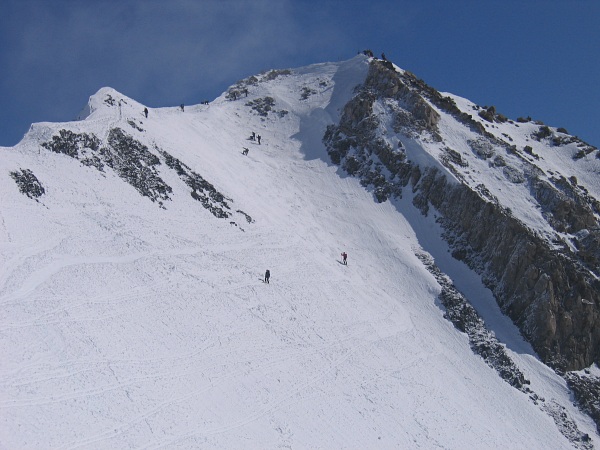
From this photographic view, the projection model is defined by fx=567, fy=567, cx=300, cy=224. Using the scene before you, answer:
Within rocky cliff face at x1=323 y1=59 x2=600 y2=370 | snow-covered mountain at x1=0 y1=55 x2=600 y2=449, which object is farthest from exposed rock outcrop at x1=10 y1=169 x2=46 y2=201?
rocky cliff face at x1=323 y1=59 x2=600 y2=370

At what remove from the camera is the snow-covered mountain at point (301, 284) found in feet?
87.5

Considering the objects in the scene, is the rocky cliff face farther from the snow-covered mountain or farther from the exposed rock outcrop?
the exposed rock outcrop

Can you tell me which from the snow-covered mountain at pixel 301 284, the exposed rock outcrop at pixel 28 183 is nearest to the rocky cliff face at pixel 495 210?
the snow-covered mountain at pixel 301 284

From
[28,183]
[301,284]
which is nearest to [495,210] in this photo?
[301,284]

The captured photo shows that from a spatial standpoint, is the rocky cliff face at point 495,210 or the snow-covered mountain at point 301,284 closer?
the snow-covered mountain at point 301,284

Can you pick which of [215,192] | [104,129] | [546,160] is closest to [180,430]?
[215,192]

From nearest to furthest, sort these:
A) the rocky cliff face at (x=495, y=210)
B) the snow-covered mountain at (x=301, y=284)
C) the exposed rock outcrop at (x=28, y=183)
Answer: the snow-covered mountain at (x=301, y=284), the exposed rock outcrop at (x=28, y=183), the rocky cliff face at (x=495, y=210)

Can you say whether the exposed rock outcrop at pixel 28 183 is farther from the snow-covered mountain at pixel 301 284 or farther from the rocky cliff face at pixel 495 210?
the rocky cliff face at pixel 495 210

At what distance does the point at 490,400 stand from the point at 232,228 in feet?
73.4

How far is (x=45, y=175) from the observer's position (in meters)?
39.8

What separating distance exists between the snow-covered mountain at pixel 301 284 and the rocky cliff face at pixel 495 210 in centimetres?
20

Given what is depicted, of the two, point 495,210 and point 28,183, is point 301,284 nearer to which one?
point 28,183

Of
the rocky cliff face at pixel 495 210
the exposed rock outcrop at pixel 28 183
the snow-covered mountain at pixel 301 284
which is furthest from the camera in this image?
the rocky cliff face at pixel 495 210

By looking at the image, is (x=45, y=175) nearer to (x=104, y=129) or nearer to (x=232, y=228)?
(x=104, y=129)
